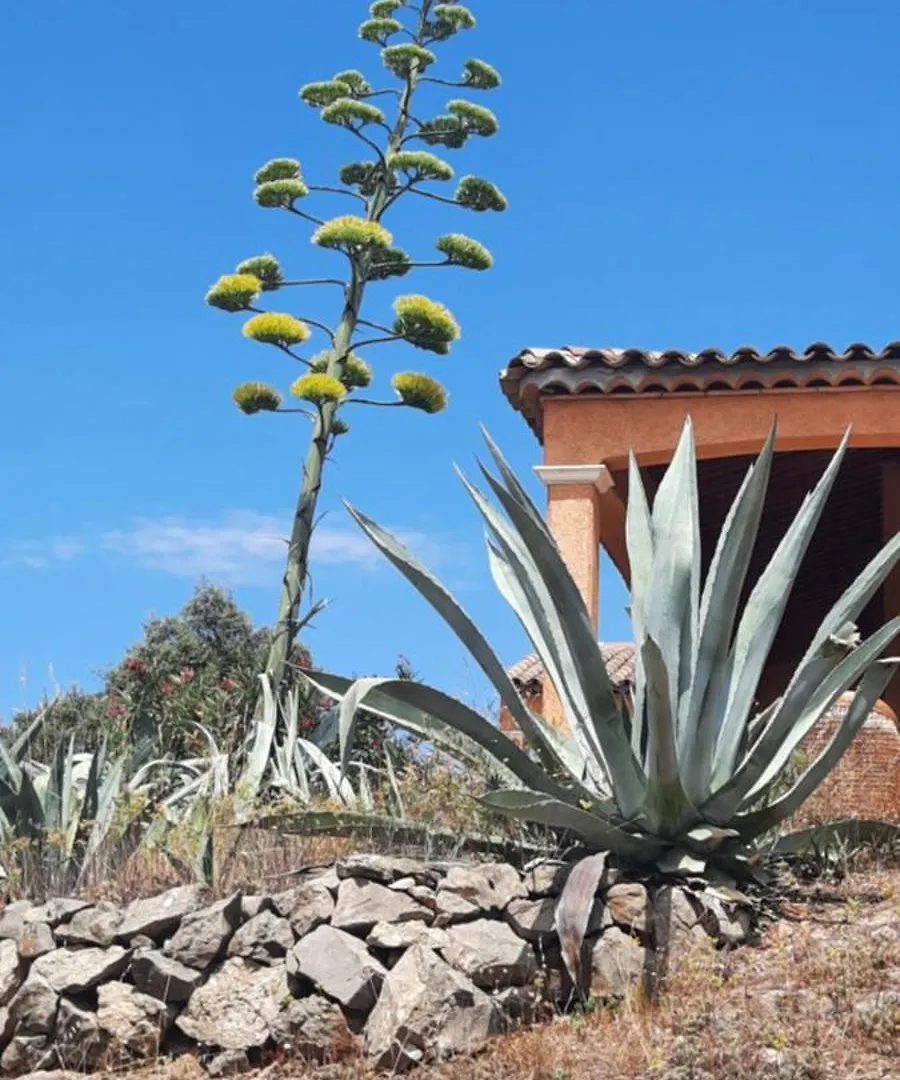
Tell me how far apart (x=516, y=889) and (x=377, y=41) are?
9.08 m

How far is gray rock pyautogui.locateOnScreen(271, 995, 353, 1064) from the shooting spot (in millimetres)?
5699

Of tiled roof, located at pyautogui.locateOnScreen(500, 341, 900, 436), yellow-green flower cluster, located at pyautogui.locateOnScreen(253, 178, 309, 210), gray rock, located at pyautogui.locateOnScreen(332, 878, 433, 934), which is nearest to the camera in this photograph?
gray rock, located at pyautogui.locateOnScreen(332, 878, 433, 934)

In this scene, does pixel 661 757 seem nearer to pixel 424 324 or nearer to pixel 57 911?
pixel 57 911

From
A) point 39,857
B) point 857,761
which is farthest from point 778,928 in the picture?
point 39,857

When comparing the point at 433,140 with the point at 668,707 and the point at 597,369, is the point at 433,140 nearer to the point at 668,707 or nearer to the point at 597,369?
the point at 597,369

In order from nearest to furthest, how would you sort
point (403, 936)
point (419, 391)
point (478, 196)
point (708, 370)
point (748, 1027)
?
point (748, 1027)
point (403, 936)
point (708, 370)
point (419, 391)
point (478, 196)

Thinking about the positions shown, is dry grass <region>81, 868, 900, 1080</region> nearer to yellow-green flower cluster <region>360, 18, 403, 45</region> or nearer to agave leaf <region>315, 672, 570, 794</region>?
agave leaf <region>315, 672, 570, 794</region>

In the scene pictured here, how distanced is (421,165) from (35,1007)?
315 inches

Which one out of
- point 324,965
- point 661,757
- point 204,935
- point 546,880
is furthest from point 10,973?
point 661,757

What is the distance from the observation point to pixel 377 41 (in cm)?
1322

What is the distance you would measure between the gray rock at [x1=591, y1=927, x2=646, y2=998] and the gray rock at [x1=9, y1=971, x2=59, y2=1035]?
7.09ft

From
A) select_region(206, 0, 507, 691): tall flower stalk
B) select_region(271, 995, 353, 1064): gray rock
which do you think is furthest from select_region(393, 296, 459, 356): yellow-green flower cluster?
select_region(271, 995, 353, 1064): gray rock

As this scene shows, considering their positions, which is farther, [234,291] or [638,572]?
[234,291]

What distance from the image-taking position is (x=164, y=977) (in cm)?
600
